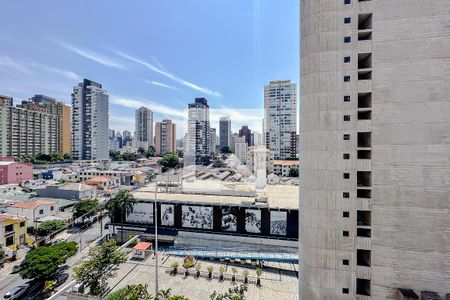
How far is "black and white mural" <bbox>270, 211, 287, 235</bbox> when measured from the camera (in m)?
28.6

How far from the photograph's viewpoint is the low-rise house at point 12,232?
26.4 meters

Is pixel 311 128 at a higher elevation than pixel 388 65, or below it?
below

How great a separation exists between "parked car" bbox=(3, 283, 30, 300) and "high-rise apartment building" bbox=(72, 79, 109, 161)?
3362 inches

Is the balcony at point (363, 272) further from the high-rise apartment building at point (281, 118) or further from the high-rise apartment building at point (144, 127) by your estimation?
the high-rise apartment building at point (144, 127)

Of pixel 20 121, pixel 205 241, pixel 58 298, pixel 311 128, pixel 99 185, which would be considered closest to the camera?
pixel 311 128

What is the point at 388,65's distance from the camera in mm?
13789

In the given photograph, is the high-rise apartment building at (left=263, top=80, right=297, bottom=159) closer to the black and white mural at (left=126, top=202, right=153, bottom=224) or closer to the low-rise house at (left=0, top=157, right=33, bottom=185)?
the black and white mural at (left=126, top=202, right=153, bottom=224)

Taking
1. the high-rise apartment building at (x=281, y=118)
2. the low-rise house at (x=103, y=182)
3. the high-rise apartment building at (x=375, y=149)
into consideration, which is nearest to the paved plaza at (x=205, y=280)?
the high-rise apartment building at (x=375, y=149)

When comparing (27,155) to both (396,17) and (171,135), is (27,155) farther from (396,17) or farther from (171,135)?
(396,17)

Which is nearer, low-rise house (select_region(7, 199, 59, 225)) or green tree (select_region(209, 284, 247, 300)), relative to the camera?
green tree (select_region(209, 284, 247, 300))

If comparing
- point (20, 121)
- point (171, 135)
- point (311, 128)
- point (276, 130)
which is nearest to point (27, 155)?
point (20, 121)

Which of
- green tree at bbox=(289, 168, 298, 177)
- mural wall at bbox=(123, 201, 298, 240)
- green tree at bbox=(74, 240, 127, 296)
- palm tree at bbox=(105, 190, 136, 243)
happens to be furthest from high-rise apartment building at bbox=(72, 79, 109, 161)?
green tree at bbox=(74, 240, 127, 296)

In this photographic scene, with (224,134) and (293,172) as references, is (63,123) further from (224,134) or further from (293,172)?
(293,172)

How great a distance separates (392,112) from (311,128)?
4.99m
